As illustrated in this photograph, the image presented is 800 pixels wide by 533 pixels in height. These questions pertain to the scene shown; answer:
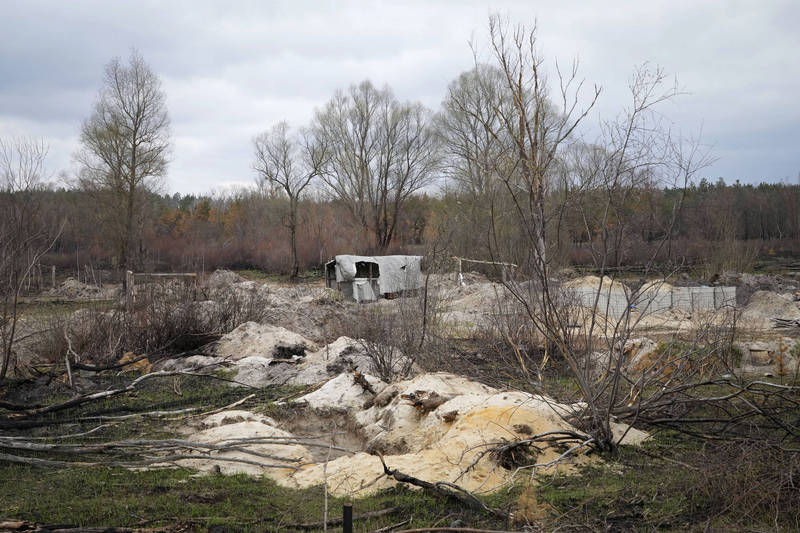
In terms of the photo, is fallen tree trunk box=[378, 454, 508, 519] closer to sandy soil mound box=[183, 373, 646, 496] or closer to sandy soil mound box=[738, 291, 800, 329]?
sandy soil mound box=[183, 373, 646, 496]

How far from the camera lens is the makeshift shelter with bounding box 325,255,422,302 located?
2402 cm

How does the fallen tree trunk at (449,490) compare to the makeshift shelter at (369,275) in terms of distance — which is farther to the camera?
the makeshift shelter at (369,275)

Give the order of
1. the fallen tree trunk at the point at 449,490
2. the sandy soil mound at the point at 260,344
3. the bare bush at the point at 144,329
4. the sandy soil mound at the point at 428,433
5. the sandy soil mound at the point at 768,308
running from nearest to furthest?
the fallen tree trunk at the point at 449,490 → the sandy soil mound at the point at 428,433 → the bare bush at the point at 144,329 → the sandy soil mound at the point at 260,344 → the sandy soil mound at the point at 768,308

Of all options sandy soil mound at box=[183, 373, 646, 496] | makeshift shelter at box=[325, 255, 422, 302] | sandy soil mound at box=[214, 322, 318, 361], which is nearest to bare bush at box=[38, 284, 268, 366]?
sandy soil mound at box=[214, 322, 318, 361]

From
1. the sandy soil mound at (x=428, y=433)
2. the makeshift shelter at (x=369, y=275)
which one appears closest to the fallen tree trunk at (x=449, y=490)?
the sandy soil mound at (x=428, y=433)

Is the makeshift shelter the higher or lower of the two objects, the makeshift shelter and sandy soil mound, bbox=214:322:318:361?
the higher

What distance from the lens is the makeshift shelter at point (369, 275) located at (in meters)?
24.0

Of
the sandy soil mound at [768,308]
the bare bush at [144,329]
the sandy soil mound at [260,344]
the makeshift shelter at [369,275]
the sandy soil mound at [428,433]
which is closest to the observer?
the sandy soil mound at [428,433]

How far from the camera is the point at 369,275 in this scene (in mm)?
25281

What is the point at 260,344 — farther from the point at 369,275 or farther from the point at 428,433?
the point at 369,275

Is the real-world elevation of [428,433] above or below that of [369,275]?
below

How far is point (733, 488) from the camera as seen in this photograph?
14.0 ft

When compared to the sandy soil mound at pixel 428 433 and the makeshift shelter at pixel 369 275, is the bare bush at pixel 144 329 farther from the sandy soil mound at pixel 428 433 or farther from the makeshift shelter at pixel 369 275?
the makeshift shelter at pixel 369 275

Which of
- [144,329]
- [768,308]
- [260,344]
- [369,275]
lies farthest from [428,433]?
[369,275]
